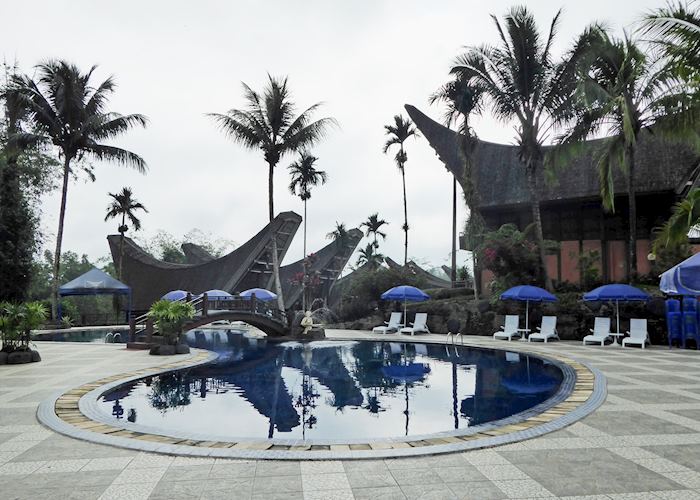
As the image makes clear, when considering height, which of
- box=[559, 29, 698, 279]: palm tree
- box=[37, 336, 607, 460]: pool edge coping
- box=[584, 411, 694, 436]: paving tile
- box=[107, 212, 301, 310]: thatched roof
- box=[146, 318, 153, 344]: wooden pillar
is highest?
box=[559, 29, 698, 279]: palm tree

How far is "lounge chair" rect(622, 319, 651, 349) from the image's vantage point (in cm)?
1364

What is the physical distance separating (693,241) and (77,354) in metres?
21.6

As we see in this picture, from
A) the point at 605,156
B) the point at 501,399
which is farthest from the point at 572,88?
the point at 501,399

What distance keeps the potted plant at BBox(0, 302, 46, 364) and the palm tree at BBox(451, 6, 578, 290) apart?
1595 cm

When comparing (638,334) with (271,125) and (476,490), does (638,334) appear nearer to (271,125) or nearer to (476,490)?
(476,490)

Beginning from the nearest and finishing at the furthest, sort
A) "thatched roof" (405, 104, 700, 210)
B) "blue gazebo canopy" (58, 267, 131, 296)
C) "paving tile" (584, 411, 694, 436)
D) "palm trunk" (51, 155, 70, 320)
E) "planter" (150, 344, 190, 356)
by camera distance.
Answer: "paving tile" (584, 411, 694, 436)
"planter" (150, 344, 190, 356)
"thatched roof" (405, 104, 700, 210)
"palm trunk" (51, 155, 70, 320)
"blue gazebo canopy" (58, 267, 131, 296)

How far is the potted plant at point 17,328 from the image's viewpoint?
1027 centimetres

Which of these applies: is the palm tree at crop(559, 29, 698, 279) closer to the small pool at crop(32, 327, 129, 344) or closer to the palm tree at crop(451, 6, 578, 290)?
the palm tree at crop(451, 6, 578, 290)

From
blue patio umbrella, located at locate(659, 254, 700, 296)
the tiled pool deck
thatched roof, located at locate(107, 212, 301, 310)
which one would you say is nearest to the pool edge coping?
the tiled pool deck

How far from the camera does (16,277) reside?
19844 millimetres

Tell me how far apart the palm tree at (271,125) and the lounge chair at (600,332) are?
14.3m

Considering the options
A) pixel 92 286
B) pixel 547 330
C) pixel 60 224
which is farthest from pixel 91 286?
pixel 547 330

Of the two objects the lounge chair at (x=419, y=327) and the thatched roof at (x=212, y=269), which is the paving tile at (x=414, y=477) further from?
the thatched roof at (x=212, y=269)

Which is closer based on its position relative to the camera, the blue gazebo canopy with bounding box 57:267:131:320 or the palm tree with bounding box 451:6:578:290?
the palm tree with bounding box 451:6:578:290
